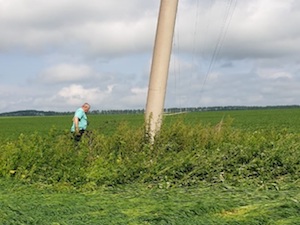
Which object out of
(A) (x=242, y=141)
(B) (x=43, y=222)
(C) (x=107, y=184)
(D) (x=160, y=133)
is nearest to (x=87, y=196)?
(C) (x=107, y=184)

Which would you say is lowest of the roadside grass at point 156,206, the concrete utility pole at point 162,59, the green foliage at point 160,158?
the roadside grass at point 156,206

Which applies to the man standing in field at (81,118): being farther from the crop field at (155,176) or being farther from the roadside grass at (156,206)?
the roadside grass at (156,206)

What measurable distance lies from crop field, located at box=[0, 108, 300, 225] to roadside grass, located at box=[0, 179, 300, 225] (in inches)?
0.4

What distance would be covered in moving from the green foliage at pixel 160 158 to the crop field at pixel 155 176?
2 cm

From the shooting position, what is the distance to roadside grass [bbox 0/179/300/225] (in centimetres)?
545

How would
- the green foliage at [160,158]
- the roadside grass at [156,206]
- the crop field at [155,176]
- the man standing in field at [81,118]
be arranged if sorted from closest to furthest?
the roadside grass at [156,206] → the crop field at [155,176] → the green foliage at [160,158] → the man standing in field at [81,118]

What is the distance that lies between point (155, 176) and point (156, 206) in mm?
2430

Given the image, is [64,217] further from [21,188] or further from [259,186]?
[259,186]

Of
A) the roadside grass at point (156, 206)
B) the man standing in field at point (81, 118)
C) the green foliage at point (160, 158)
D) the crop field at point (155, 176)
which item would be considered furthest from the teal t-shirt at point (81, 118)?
the roadside grass at point (156, 206)

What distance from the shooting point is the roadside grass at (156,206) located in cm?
545

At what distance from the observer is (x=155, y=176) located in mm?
8500

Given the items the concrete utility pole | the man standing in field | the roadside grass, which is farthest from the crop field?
the man standing in field

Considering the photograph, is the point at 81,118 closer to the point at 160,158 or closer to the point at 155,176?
the point at 160,158

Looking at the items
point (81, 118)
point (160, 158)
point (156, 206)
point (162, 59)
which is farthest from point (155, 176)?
point (81, 118)
